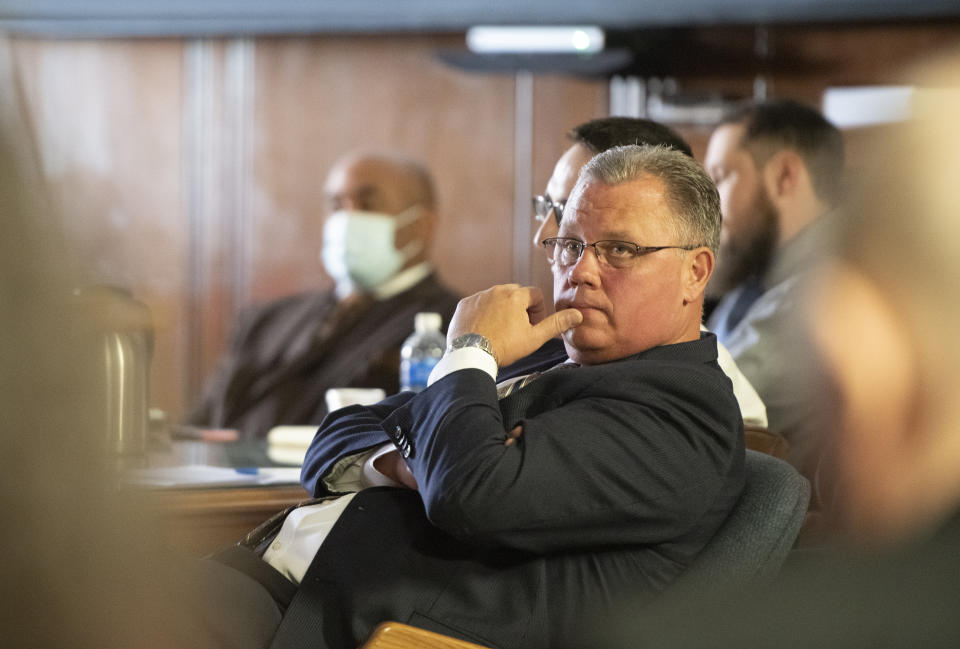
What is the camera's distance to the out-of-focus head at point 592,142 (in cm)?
203

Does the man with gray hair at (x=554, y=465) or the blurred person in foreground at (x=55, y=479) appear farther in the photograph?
the man with gray hair at (x=554, y=465)

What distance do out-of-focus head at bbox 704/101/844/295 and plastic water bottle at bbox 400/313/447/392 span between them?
803mm

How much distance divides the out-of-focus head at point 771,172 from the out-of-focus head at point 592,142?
72 cm

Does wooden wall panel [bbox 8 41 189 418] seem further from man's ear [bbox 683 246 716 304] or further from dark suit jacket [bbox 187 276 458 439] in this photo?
man's ear [bbox 683 246 716 304]

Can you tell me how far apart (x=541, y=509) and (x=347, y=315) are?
2735 millimetres

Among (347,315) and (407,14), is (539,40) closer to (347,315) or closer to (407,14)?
(407,14)

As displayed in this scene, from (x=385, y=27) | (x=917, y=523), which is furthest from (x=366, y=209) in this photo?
(x=917, y=523)

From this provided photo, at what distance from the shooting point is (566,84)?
16.8ft

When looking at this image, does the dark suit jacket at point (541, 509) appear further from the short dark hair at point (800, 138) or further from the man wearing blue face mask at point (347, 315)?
the man wearing blue face mask at point (347, 315)

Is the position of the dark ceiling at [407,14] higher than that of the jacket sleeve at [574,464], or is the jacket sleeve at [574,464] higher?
the dark ceiling at [407,14]

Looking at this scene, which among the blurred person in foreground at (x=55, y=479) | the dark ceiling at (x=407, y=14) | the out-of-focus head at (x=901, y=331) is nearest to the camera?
the blurred person in foreground at (x=55, y=479)

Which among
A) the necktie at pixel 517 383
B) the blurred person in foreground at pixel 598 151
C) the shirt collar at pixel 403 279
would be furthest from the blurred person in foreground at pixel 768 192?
the shirt collar at pixel 403 279

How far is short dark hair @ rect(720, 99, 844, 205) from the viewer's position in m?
2.75

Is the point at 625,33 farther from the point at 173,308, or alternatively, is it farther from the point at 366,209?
the point at 173,308
